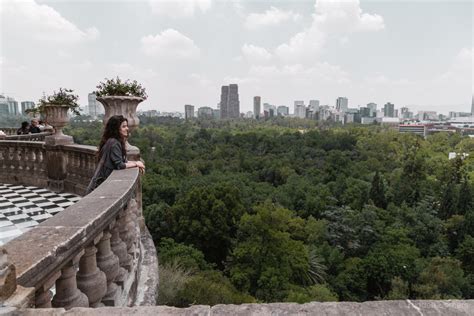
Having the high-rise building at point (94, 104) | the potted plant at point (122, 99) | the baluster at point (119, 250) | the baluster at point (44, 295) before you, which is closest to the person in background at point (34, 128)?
the high-rise building at point (94, 104)

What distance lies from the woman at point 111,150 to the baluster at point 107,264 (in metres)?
1.42

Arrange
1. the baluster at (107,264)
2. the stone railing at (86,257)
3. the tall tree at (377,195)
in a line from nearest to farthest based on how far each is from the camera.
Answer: the stone railing at (86,257) → the baluster at (107,264) → the tall tree at (377,195)

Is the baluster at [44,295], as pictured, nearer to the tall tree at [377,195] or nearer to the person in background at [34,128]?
the person in background at [34,128]

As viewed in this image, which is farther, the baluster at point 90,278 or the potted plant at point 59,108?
the potted plant at point 59,108

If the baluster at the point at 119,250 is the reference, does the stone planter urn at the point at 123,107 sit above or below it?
above

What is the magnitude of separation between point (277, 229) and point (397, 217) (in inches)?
853

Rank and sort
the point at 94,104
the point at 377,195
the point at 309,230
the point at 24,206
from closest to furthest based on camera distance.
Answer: the point at 24,206 → the point at 309,230 → the point at 377,195 → the point at 94,104

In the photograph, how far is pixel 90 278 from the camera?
2303 mm

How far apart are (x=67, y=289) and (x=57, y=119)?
6151 mm

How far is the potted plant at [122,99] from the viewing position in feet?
16.5

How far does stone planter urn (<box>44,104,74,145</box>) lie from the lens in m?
7.25

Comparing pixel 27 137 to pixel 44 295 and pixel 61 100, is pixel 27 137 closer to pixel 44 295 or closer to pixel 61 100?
pixel 61 100

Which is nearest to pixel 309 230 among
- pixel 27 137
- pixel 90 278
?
pixel 27 137

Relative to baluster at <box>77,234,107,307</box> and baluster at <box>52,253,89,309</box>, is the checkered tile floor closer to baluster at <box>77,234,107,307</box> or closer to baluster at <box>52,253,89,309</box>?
baluster at <box>77,234,107,307</box>
